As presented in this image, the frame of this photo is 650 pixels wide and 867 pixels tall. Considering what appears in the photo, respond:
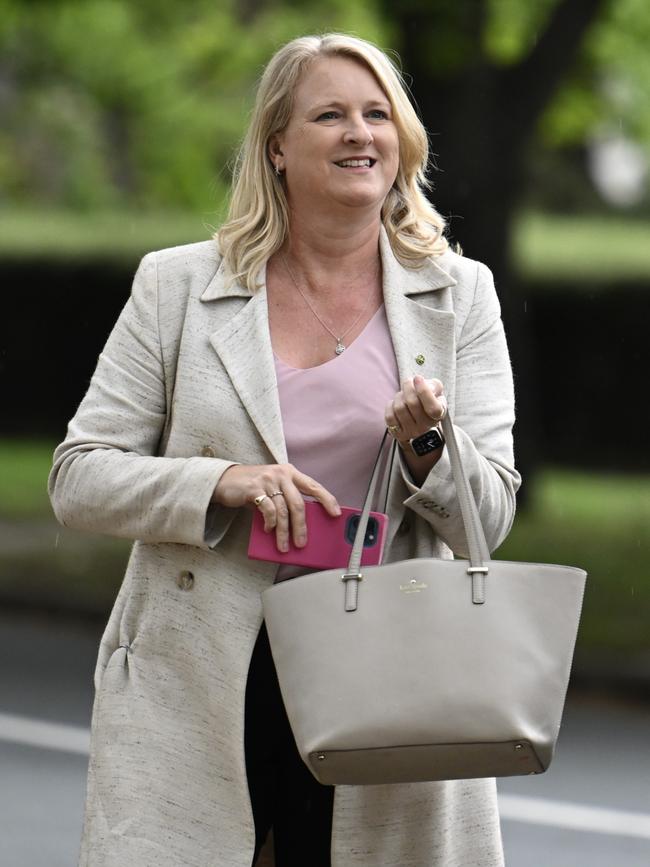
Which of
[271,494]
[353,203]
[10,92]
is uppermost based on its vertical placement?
[10,92]

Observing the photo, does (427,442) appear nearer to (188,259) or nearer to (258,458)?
(258,458)

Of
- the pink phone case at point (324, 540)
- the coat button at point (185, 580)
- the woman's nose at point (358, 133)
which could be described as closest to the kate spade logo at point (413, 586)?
the pink phone case at point (324, 540)

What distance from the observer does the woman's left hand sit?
309cm

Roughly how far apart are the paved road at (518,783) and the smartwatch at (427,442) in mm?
3625

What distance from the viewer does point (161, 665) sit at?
11.3 ft

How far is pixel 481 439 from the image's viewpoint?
338 centimetres

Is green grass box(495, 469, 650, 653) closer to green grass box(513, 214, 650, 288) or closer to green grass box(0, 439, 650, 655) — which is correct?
green grass box(0, 439, 650, 655)

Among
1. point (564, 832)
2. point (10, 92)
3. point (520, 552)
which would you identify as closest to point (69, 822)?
point (564, 832)

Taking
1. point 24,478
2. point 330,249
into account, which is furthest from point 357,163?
point 24,478

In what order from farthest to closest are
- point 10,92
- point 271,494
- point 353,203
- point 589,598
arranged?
point 10,92, point 589,598, point 353,203, point 271,494

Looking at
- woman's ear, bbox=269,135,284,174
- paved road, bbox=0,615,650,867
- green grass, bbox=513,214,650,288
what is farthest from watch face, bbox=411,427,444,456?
green grass, bbox=513,214,650,288

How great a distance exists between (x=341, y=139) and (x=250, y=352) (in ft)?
1.35

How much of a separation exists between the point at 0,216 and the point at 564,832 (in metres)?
18.5

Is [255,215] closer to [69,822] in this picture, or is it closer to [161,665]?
[161,665]
